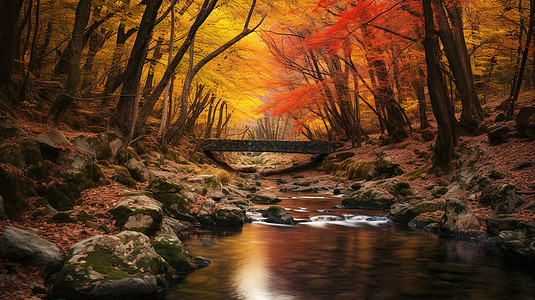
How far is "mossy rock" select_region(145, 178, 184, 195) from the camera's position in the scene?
27.3 feet

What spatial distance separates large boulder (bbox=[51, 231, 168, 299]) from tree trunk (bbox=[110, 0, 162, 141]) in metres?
4.76

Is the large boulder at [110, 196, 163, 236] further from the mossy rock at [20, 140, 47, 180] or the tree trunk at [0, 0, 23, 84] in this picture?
the tree trunk at [0, 0, 23, 84]

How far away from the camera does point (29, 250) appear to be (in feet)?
12.9

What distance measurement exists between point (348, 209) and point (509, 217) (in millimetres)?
5206

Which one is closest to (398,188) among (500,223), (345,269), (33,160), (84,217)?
(500,223)

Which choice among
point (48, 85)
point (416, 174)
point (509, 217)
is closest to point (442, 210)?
point (509, 217)

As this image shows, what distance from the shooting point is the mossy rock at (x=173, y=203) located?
27.2ft

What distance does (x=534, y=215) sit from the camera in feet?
20.9

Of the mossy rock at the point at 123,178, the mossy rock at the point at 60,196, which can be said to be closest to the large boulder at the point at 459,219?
the mossy rock at the point at 123,178

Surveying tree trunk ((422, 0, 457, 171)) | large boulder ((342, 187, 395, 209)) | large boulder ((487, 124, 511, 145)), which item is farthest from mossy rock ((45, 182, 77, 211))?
large boulder ((487, 124, 511, 145))

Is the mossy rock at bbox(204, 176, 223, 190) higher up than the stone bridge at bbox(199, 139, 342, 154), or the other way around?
the stone bridge at bbox(199, 139, 342, 154)

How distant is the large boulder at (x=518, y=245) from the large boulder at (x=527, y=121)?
4456mm

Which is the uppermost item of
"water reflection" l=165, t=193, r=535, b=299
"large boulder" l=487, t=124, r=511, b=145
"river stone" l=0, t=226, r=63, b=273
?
"large boulder" l=487, t=124, r=511, b=145

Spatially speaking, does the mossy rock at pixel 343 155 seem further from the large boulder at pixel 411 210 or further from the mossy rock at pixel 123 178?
the mossy rock at pixel 123 178
